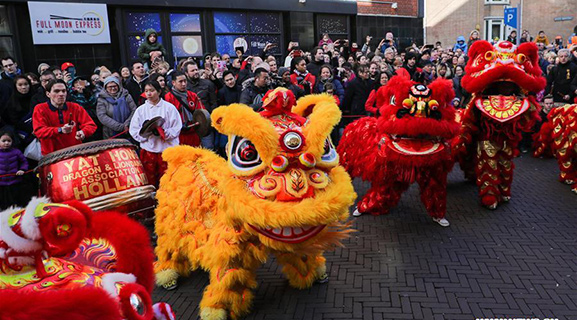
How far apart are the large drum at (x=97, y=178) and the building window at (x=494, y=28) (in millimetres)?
24765

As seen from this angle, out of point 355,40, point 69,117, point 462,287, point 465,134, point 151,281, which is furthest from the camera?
point 355,40

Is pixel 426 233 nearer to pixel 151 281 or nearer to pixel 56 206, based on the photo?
pixel 151 281

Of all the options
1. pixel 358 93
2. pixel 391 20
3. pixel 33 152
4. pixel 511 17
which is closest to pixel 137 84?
pixel 33 152

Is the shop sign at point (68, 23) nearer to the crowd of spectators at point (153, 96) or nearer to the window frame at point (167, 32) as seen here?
the window frame at point (167, 32)

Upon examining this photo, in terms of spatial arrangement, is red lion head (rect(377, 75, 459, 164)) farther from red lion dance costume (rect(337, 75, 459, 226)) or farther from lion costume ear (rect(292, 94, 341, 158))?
lion costume ear (rect(292, 94, 341, 158))

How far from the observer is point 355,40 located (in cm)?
1736

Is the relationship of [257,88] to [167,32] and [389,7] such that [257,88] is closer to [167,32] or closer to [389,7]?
[167,32]

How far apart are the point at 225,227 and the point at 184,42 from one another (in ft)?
37.6

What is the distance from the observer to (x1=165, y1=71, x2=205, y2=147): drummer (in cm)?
581

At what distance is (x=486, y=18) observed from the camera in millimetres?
24062

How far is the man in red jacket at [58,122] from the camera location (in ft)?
16.7

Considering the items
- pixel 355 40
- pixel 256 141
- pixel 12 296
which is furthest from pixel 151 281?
pixel 355 40

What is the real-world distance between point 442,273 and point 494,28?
24.3 meters

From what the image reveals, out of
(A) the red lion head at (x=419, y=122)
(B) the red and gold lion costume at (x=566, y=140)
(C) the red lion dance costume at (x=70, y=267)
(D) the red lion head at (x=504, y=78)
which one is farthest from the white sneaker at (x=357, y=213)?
(C) the red lion dance costume at (x=70, y=267)
